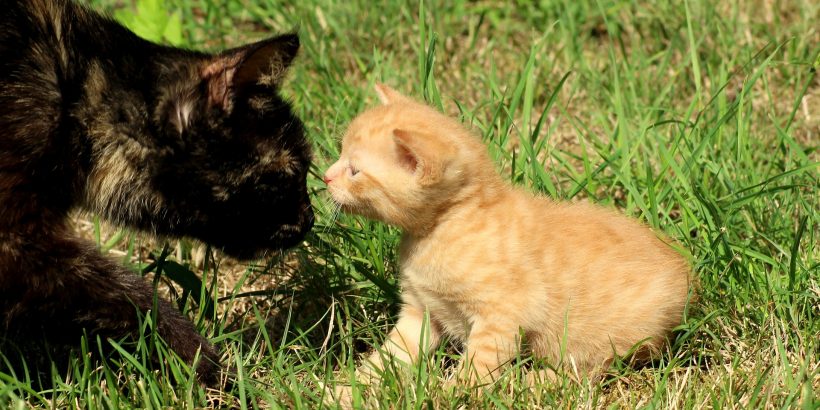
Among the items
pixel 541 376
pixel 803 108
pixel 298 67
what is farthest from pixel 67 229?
pixel 803 108

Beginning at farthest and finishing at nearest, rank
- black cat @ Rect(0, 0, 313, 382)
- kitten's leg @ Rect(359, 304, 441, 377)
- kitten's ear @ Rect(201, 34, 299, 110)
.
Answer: kitten's leg @ Rect(359, 304, 441, 377) → kitten's ear @ Rect(201, 34, 299, 110) → black cat @ Rect(0, 0, 313, 382)

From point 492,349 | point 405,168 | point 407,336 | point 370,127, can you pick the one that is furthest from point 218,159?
point 492,349

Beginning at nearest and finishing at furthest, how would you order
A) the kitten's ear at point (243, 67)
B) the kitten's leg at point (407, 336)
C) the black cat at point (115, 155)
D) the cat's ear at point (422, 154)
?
the cat's ear at point (422, 154) → the black cat at point (115, 155) → the kitten's ear at point (243, 67) → the kitten's leg at point (407, 336)

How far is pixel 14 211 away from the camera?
289 centimetres

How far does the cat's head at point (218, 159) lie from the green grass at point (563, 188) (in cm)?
23

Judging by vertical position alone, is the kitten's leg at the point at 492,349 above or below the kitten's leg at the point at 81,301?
below

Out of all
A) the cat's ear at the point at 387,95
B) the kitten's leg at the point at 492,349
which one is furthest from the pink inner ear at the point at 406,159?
the kitten's leg at the point at 492,349

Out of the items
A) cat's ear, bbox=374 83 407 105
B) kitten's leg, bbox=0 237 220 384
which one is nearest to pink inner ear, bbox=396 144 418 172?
cat's ear, bbox=374 83 407 105

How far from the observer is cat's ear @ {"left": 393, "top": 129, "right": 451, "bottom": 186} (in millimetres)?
2820

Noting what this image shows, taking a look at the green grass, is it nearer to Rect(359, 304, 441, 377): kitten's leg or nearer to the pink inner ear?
Rect(359, 304, 441, 377): kitten's leg

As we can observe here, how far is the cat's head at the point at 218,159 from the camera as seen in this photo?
122 inches

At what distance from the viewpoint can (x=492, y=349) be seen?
2.99 metres

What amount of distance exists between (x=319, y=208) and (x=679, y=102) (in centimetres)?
188

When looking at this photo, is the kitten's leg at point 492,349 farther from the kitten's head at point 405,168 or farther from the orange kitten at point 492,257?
the kitten's head at point 405,168
